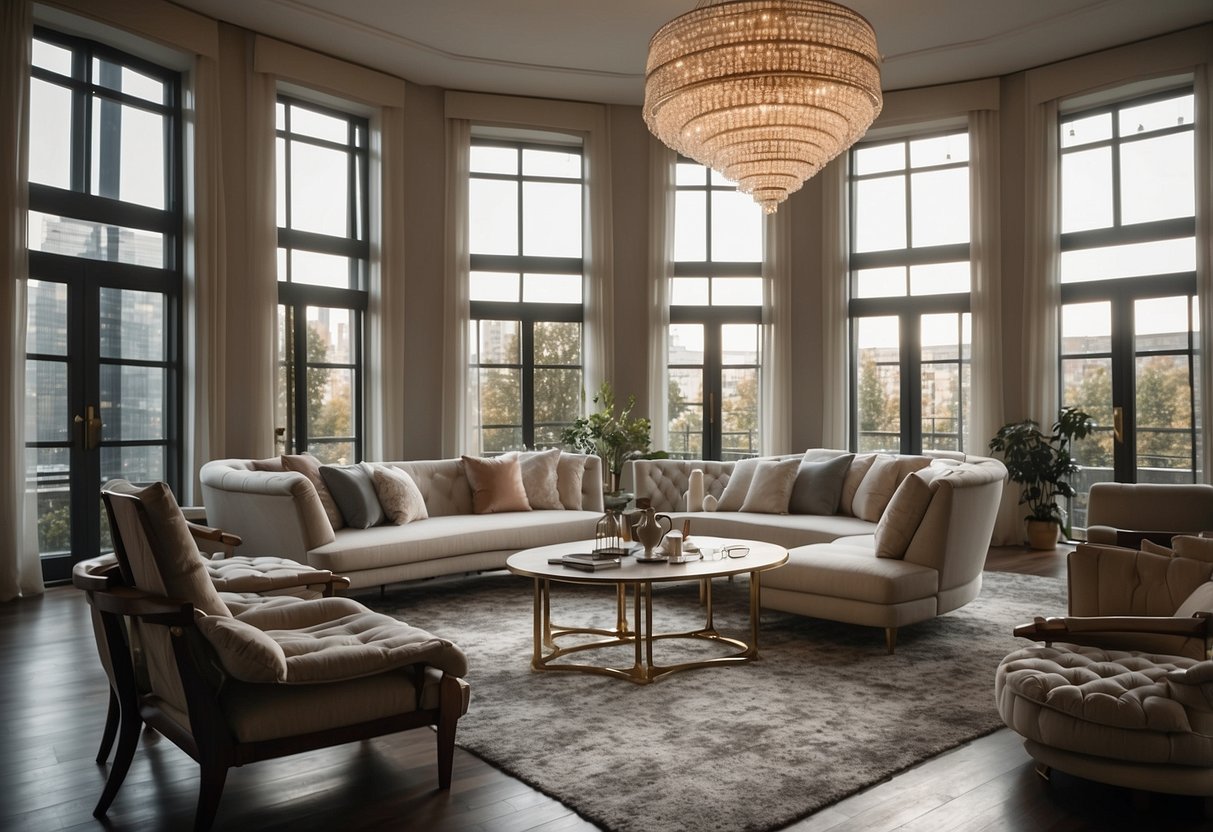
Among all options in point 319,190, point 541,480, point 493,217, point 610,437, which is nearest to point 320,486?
point 541,480

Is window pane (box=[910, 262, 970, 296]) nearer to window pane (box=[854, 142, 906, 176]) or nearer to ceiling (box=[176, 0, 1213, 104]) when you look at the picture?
window pane (box=[854, 142, 906, 176])

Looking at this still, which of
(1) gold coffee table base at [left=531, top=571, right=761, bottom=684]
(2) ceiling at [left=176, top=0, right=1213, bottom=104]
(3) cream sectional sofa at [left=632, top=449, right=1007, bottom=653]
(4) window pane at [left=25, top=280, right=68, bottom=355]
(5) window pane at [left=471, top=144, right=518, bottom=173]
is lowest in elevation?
(1) gold coffee table base at [left=531, top=571, right=761, bottom=684]

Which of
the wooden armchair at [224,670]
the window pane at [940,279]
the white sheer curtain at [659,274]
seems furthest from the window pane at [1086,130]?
the wooden armchair at [224,670]

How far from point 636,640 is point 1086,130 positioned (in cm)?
681

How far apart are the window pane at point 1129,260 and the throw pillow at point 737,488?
3.65 metres

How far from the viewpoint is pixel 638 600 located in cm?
404

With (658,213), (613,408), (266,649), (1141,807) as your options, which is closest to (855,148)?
(658,213)

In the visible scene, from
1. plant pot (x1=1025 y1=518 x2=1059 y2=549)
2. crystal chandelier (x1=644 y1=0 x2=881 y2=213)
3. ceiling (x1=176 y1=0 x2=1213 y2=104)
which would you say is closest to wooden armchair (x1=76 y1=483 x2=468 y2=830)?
crystal chandelier (x1=644 y1=0 x2=881 y2=213)

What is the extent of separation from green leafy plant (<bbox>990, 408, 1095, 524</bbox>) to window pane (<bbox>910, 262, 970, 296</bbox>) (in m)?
1.48

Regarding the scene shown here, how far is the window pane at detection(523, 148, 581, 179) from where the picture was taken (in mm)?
9000

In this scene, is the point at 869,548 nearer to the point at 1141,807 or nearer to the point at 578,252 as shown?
the point at 1141,807

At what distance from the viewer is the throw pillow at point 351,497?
5.81 metres

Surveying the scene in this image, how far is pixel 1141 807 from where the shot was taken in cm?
268

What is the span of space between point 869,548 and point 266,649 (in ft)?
11.8
